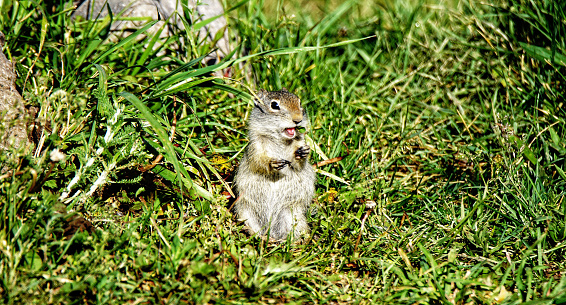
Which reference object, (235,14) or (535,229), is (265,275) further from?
(235,14)

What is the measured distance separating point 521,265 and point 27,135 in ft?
10.1

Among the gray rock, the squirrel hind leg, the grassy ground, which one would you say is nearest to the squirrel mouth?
the grassy ground

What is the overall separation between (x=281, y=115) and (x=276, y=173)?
42 cm

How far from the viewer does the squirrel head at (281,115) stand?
3543 millimetres

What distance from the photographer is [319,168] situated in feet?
13.6

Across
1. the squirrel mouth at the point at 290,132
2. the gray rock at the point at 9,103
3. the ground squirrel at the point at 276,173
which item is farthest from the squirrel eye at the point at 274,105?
the gray rock at the point at 9,103

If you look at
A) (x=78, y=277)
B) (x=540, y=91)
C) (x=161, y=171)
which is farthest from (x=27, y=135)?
(x=540, y=91)

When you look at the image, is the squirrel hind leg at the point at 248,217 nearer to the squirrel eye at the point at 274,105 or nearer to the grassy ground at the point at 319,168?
the grassy ground at the point at 319,168

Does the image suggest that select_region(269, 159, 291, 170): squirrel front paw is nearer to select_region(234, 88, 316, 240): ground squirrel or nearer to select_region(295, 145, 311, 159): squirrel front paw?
select_region(234, 88, 316, 240): ground squirrel

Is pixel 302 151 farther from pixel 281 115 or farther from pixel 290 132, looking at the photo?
pixel 281 115

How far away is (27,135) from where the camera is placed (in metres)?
3.18

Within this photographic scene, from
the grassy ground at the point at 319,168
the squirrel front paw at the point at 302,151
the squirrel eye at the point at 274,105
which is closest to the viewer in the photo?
the grassy ground at the point at 319,168

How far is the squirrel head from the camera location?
3.54 metres

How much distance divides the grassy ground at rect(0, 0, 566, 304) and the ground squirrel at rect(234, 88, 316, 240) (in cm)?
16
